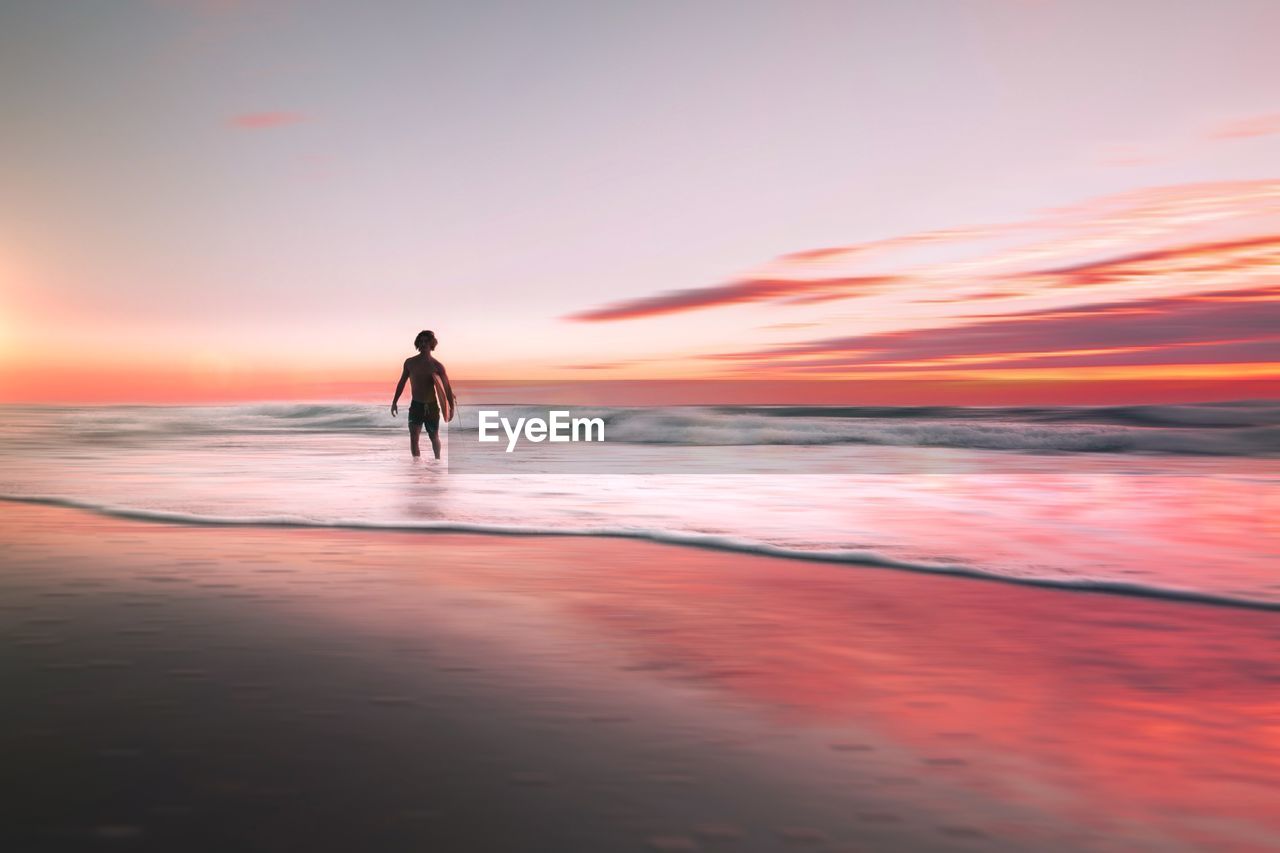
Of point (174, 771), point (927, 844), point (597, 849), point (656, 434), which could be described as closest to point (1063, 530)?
point (927, 844)

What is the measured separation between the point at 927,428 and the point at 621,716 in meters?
24.1

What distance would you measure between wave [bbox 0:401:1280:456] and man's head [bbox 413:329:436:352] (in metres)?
10.1

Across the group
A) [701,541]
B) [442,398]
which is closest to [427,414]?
[442,398]

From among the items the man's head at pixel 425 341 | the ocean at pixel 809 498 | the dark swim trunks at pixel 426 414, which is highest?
the man's head at pixel 425 341

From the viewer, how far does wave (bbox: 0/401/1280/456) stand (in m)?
20.5

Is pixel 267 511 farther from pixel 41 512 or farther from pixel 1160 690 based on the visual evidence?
pixel 1160 690

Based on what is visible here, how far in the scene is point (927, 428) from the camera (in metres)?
25.2

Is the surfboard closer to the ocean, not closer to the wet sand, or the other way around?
the ocean

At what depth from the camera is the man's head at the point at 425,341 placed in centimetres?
1341

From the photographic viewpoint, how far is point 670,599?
14.0ft

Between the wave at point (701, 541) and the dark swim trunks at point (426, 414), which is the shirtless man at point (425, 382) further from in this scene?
the wave at point (701, 541)

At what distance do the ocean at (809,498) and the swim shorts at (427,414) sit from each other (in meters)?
0.62

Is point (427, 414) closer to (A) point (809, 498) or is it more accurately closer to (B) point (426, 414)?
(B) point (426, 414)

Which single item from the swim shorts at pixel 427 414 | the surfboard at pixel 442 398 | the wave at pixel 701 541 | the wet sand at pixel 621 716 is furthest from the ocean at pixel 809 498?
the wet sand at pixel 621 716
